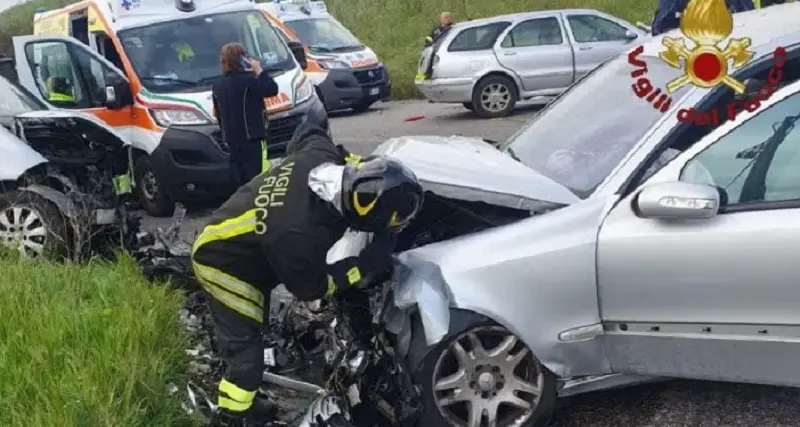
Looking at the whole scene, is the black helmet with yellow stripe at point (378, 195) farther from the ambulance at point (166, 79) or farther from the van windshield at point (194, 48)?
the van windshield at point (194, 48)

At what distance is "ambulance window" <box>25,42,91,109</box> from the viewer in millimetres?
9156

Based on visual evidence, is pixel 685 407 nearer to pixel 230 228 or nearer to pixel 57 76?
pixel 230 228

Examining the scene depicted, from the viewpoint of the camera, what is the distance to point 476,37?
14.5 metres

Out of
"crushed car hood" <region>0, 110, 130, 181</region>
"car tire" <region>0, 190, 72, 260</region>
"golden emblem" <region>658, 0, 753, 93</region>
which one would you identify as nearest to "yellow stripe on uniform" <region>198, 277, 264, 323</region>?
"golden emblem" <region>658, 0, 753, 93</region>

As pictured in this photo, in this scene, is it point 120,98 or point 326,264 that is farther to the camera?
point 120,98

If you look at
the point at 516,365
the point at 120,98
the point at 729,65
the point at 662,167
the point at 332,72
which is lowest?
the point at 332,72

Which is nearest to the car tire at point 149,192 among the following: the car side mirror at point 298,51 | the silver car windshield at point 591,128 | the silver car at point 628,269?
the car side mirror at point 298,51

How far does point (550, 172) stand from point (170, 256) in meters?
2.40

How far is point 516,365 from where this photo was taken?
370 centimetres

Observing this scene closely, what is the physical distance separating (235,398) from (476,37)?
1148cm

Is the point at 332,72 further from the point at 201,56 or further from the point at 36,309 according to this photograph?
the point at 36,309

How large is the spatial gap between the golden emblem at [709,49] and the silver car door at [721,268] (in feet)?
0.94

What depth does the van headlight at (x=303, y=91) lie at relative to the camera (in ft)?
30.1

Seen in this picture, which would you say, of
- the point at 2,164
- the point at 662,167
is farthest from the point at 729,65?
the point at 2,164
